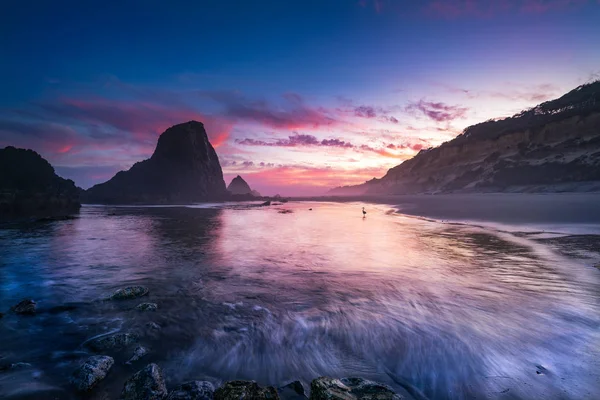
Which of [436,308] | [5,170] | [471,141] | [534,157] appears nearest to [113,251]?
[436,308]

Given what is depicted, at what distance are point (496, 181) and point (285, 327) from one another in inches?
3138

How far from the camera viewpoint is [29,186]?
4438cm

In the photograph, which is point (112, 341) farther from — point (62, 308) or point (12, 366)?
point (62, 308)

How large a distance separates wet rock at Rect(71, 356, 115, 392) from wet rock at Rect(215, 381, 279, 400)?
80.8 inches

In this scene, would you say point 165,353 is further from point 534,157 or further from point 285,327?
point 534,157

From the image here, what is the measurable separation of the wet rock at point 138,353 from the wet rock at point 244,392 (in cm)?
222

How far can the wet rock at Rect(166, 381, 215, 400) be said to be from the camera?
11.3ft

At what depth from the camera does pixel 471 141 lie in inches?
3984

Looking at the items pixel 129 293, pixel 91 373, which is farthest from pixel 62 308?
pixel 91 373

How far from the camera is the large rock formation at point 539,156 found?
2015 inches

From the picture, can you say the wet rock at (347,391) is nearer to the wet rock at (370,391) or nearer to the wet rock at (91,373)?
the wet rock at (370,391)

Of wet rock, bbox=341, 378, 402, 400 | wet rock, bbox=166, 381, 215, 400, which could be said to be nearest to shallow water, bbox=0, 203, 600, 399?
wet rock, bbox=166, 381, 215, 400

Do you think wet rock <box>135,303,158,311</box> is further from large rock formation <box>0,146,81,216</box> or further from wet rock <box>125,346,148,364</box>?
large rock formation <box>0,146,81,216</box>

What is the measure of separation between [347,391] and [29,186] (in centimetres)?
6240
